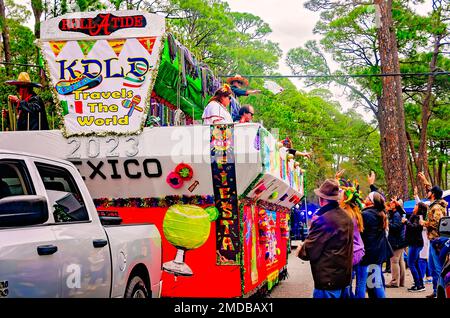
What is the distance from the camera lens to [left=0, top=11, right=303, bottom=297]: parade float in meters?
9.35

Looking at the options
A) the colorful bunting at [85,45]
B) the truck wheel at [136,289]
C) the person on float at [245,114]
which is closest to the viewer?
the truck wheel at [136,289]

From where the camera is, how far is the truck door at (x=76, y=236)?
16.2ft

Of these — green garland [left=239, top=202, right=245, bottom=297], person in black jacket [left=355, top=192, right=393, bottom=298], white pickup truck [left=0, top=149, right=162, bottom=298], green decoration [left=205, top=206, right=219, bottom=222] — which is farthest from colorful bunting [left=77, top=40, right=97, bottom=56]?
person in black jacket [left=355, top=192, right=393, bottom=298]

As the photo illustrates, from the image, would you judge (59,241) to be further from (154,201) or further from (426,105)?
(426,105)

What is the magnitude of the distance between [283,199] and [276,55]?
35.6 metres

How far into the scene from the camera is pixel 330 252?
22.2 ft

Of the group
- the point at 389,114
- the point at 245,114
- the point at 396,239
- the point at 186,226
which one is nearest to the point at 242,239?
the point at 186,226

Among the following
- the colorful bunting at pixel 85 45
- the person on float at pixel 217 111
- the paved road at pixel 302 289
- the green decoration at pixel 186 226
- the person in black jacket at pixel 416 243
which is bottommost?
the paved road at pixel 302 289

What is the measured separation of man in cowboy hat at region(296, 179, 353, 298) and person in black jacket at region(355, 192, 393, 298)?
206 centimetres

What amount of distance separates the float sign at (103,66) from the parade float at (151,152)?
2cm

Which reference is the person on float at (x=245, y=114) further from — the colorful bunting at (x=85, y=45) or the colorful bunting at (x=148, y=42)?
the colorful bunting at (x=85, y=45)

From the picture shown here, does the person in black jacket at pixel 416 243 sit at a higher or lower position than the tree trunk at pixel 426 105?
lower

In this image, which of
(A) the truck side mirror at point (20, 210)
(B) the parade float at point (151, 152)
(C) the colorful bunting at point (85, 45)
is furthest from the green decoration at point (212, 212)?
(A) the truck side mirror at point (20, 210)

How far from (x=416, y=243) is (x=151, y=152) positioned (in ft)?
22.4
